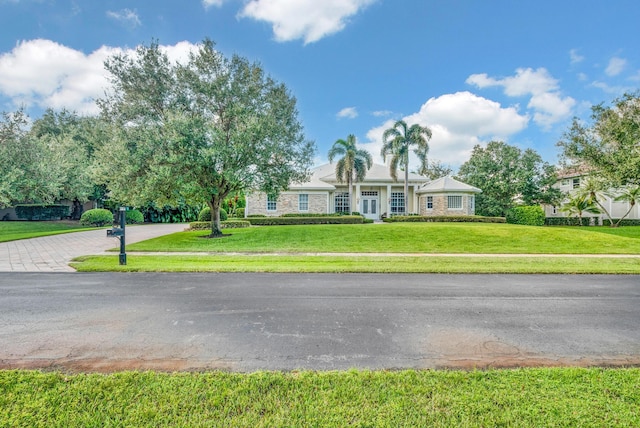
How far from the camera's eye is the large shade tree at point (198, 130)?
13.4 meters

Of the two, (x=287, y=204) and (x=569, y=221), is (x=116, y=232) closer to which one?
(x=287, y=204)

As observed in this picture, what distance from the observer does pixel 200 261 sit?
388 inches

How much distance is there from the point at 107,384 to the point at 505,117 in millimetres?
29873

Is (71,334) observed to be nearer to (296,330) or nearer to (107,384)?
(107,384)

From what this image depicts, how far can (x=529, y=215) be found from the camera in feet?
91.2

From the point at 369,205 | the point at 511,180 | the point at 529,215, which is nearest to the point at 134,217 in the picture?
the point at 369,205

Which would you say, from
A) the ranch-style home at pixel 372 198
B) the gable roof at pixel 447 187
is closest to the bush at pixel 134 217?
the ranch-style home at pixel 372 198

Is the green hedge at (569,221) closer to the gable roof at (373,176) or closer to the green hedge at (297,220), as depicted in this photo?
the gable roof at (373,176)

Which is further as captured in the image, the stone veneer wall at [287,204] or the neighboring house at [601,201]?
the neighboring house at [601,201]

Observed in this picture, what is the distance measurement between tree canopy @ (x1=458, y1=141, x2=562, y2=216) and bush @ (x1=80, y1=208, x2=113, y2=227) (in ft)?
117

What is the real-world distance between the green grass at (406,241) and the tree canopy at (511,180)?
14956 millimetres

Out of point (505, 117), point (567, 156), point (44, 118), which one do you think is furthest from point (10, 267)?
point (44, 118)

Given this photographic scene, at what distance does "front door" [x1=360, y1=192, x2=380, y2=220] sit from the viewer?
30.5 meters

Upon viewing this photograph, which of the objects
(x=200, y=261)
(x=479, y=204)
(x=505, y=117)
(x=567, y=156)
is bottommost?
(x=200, y=261)
